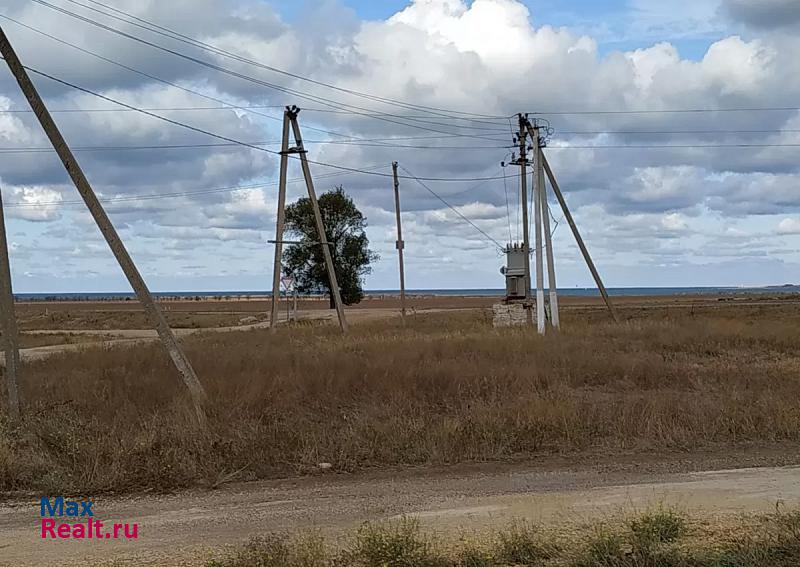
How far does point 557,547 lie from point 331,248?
53060 millimetres

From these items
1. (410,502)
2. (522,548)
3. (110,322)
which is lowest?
(410,502)

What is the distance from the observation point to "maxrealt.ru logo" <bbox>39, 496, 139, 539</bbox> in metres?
7.23

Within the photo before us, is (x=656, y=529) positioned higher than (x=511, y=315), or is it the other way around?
(x=511, y=315)

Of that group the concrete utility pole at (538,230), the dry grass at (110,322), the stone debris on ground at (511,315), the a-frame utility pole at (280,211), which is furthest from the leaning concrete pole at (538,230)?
the dry grass at (110,322)

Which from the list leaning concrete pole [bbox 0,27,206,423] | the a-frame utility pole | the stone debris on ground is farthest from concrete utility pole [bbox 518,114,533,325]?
leaning concrete pole [bbox 0,27,206,423]

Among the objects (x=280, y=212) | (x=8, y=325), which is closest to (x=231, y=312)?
(x=280, y=212)

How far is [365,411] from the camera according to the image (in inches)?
495

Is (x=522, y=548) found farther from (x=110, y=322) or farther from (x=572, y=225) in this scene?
(x=110, y=322)

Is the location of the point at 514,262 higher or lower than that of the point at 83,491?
higher

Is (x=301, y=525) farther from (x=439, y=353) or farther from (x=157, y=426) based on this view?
(x=439, y=353)

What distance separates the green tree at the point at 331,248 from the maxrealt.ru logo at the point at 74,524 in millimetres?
50067

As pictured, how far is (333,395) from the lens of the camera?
1381cm

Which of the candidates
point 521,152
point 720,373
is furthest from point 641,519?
point 521,152

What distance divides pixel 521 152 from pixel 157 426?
2409 centimetres
